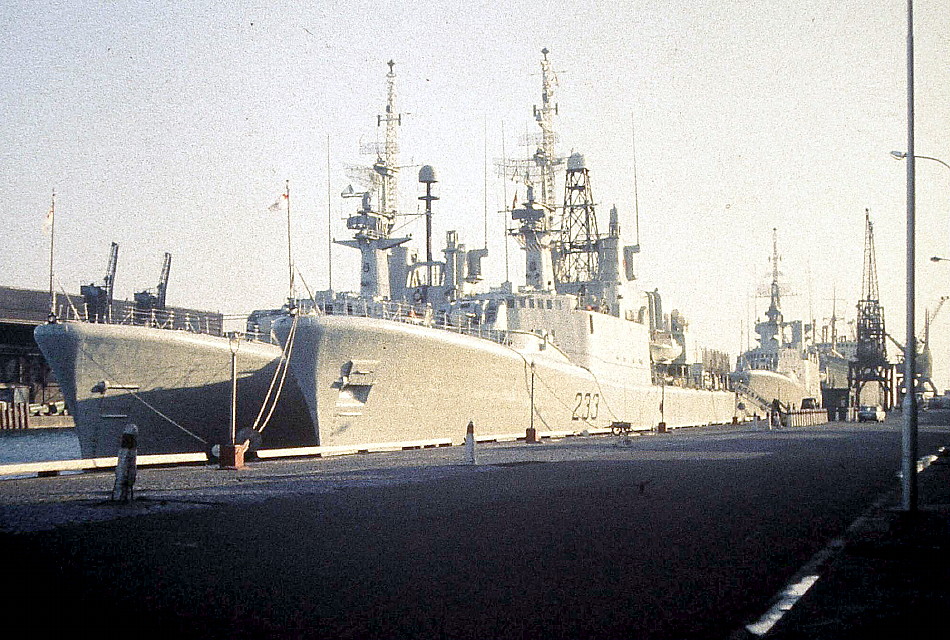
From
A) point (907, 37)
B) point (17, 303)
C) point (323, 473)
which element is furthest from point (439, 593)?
point (17, 303)

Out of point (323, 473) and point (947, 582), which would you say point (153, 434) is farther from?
point (947, 582)

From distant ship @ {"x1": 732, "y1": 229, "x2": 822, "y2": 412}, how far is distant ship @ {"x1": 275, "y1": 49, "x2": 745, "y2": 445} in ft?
54.0

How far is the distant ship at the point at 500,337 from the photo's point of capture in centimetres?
2308

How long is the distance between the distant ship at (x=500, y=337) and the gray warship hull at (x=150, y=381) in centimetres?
258

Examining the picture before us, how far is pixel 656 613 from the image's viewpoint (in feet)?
16.4

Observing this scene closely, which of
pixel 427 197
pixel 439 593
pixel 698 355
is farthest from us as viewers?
pixel 698 355

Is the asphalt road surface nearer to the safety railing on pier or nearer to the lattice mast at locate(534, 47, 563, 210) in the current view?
the lattice mast at locate(534, 47, 563, 210)

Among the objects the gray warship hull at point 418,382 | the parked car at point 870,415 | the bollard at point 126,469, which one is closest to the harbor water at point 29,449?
the gray warship hull at point 418,382

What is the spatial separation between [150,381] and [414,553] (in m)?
18.0

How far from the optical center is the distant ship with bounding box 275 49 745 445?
75.7 feet

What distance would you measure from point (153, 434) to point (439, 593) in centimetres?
2001

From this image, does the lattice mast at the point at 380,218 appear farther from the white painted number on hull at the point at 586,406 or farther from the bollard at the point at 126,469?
the bollard at the point at 126,469

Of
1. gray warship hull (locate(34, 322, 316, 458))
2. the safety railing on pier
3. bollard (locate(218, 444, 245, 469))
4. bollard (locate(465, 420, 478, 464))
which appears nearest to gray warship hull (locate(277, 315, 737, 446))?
gray warship hull (locate(34, 322, 316, 458))

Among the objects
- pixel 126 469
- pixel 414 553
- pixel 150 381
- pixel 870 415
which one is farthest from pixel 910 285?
pixel 870 415
